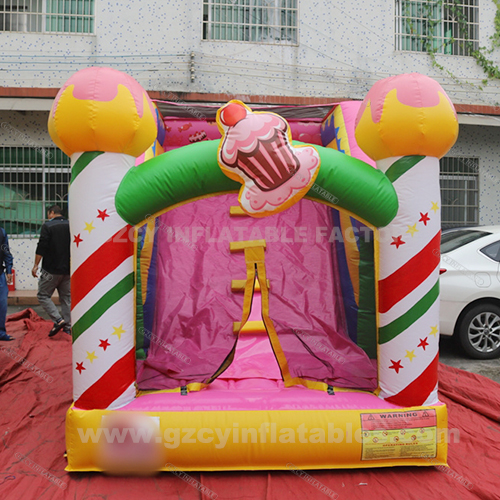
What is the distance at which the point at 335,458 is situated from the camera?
91.5 inches

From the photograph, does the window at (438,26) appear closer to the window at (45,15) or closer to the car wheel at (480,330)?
the window at (45,15)

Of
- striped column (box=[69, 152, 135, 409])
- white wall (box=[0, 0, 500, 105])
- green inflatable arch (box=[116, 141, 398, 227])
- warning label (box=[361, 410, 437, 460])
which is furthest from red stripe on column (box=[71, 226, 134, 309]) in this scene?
white wall (box=[0, 0, 500, 105])

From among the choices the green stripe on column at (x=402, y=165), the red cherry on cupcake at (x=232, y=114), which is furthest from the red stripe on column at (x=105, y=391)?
the green stripe on column at (x=402, y=165)

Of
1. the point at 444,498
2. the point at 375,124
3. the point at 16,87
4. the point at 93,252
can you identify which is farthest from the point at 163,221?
the point at 16,87

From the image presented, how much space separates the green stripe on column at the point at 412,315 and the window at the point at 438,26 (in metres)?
7.07

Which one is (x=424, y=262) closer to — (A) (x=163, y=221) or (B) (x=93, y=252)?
(B) (x=93, y=252)

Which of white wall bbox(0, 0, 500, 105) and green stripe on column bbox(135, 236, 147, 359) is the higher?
white wall bbox(0, 0, 500, 105)

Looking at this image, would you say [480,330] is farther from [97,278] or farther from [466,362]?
[97,278]

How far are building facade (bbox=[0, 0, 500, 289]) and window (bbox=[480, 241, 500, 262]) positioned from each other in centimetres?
413

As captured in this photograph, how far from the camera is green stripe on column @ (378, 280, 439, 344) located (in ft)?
7.90

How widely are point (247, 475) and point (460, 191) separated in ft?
25.3

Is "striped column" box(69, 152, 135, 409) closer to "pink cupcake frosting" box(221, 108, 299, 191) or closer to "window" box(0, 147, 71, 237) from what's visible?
"pink cupcake frosting" box(221, 108, 299, 191)

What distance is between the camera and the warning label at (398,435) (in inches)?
91.4

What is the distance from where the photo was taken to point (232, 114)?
2164 millimetres
